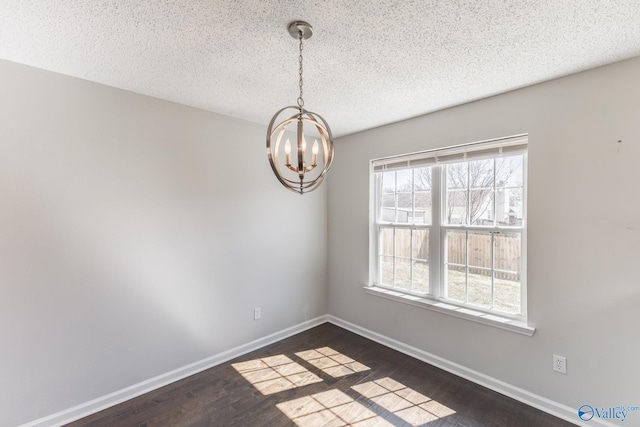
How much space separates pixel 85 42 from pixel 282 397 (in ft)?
9.22

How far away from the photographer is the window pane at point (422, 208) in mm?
2921

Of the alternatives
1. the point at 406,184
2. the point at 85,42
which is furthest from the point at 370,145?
the point at 85,42

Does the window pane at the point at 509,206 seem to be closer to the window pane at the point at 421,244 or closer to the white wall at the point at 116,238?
the window pane at the point at 421,244

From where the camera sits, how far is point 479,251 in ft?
8.32

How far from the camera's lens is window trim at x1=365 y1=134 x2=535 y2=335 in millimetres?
2271

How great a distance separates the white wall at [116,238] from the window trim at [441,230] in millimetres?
1285

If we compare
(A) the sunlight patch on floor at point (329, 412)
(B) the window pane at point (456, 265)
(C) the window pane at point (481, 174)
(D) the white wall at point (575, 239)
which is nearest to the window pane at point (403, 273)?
(B) the window pane at point (456, 265)

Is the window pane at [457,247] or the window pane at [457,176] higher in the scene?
the window pane at [457,176]

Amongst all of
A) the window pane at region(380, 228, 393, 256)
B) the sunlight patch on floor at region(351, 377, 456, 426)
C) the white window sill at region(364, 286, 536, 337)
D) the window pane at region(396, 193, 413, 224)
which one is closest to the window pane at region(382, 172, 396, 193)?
the window pane at region(396, 193, 413, 224)

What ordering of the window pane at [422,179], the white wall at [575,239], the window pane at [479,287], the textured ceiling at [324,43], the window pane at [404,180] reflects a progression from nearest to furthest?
1. the textured ceiling at [324,43]
2. the white wall at [575,239]
3. the window pane at [479,287]
4. the window pane at [422,179]
5. the window pane at [404,180]

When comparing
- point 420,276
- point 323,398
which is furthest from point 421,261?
point 323,398

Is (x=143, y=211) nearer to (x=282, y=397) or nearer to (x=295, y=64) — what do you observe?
(x=295, y=64)

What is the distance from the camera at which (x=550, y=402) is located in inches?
80.7

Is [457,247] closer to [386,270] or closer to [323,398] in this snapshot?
[386,270]
